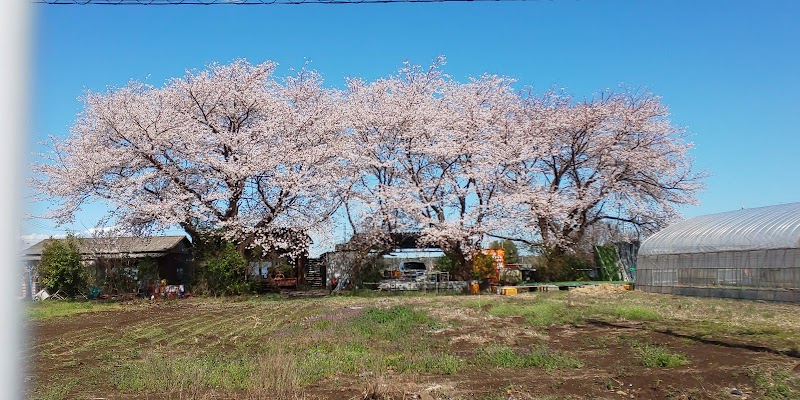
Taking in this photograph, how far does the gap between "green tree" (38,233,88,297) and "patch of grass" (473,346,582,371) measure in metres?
22.2

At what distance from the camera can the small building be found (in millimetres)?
27094

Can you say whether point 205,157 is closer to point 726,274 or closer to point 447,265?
point 447,265

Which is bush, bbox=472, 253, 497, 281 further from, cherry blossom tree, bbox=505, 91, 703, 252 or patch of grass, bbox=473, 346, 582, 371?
patch of grass, bbox=473, 346, 582, 371

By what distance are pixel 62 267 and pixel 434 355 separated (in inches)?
861

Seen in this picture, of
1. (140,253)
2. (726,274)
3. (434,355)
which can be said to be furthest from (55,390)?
(140,253)

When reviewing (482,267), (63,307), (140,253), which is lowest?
(63,307)

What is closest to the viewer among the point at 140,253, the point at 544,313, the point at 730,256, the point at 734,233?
the point at 544,313

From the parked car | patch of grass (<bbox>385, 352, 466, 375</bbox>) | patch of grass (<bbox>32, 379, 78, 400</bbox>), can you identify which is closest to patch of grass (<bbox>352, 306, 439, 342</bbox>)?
patch of grass (<bbox>385, 352, 466, 375</bbox>)

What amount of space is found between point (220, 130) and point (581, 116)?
1640 centimetres

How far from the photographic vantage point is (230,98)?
26.3 metres

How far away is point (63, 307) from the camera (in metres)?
22.3

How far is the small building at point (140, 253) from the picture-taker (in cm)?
2709

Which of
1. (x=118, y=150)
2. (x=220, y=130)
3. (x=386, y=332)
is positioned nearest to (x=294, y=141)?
(x=220, y=130)

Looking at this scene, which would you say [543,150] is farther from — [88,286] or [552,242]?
[88,286]
